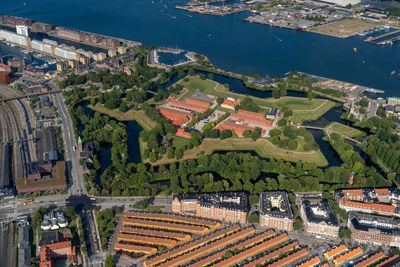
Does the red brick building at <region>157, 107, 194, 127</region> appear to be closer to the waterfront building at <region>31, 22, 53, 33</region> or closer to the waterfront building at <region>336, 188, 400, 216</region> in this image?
the waterfront building at <region>336, 188, 400, 216</region>

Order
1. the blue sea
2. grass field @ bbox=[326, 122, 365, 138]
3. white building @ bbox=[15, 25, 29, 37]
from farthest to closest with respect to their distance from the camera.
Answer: white building @ bbox=[15, 25, 29, 37], the blue sea, grass field @ bbox=[326, 122, 365, 138]

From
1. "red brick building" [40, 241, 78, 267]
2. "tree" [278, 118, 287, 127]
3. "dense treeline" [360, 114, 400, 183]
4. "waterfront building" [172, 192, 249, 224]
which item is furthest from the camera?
"tree" [278, 118, 287, 127]

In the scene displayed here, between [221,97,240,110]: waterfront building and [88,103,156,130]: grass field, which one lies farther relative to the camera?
[221,97,240,110]: waterfront building

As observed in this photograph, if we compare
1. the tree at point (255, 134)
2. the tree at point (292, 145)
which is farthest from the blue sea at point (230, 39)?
the tree at point (292, 145)

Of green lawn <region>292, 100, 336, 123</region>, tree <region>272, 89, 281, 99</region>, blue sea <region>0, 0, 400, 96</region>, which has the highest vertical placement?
blue sea <region>0, 0, 400, 96</region>

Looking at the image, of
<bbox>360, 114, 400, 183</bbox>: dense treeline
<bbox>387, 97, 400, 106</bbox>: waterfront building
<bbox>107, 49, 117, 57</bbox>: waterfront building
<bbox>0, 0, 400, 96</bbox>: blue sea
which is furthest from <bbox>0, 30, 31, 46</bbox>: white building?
<bbox>387, 97, 400, 106</bbox>: waterfront building

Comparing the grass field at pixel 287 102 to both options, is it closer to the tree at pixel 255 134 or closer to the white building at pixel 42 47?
the tree at pixel 255 134
